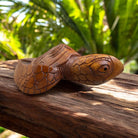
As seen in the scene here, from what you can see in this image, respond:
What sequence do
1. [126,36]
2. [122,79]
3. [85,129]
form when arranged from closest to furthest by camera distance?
[85,129] → [122,79] → [126,36]

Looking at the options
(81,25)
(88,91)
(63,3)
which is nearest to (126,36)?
(81,25)

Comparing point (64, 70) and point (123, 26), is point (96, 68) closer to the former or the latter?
point (64, 70)

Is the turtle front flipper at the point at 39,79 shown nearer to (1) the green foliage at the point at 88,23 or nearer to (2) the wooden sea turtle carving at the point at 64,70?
(2) the wooden sea turtle carving at the point at 64,70

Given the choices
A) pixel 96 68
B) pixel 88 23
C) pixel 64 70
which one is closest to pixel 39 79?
pixel 64 70

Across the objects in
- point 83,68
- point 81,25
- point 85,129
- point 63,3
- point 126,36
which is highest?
point 63,3

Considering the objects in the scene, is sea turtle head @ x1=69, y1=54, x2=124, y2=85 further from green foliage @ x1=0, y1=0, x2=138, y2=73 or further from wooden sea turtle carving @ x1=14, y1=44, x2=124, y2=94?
green foliage @ x1=0, y1=0, x2=138, y2=73

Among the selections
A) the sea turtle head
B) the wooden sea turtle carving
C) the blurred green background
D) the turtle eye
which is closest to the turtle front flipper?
the wooden sea turtle carving

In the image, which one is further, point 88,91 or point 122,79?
point 122,79

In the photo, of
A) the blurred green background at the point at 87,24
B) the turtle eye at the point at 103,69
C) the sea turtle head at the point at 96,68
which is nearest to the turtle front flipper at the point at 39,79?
the sea turtle head at the point at 96,68

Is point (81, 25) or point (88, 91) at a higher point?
point (81, 25)

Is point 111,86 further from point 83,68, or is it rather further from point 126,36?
point 126,36
